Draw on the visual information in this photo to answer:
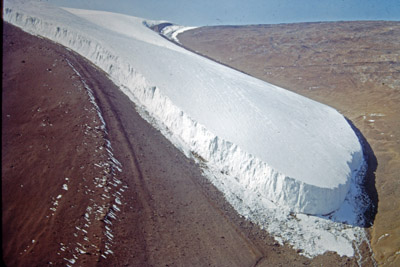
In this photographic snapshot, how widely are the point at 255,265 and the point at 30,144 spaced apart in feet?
21.3

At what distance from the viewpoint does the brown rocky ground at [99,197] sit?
4.95m

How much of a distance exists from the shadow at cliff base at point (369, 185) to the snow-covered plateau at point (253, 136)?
31cm

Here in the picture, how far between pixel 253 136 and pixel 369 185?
4714mm

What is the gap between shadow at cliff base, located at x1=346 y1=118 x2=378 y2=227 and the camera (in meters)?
8.25

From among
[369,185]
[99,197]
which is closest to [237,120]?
[369,185]

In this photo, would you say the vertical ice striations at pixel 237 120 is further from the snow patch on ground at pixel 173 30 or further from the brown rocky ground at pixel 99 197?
the snow patch on ground at pixel 173 30

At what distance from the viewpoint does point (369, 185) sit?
31.3ft

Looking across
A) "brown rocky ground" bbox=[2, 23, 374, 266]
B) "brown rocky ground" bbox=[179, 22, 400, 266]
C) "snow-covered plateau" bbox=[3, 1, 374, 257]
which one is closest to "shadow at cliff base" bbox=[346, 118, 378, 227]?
"brown rocky ground" bbox=[179, 22, 400, 266]

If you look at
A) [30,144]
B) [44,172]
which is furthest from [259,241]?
[30,144]

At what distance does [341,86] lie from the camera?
64.3 feet

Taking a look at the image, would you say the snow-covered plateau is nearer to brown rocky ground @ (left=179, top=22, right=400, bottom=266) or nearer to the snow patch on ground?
brown rocky ground @ (left=179, top=22, right=400, bottom=266)

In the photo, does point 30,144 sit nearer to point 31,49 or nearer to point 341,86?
point 31,49

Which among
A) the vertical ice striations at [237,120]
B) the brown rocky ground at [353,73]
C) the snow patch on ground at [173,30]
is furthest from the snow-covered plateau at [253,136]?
the snow patch on ground at [173,30]

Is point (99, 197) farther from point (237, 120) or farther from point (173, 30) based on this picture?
point (173, 30)
